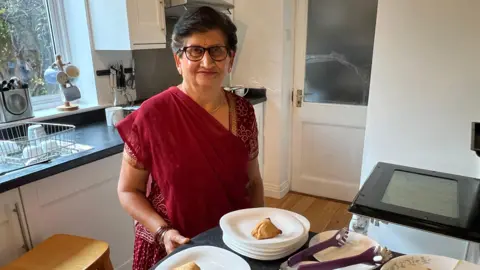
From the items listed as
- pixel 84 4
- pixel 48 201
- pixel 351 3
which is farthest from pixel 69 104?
pixel 351 3

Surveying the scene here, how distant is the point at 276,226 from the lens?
94 cm

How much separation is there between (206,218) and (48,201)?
32.2 inches

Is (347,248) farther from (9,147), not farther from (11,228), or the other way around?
(9,147)

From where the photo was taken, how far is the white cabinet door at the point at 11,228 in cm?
138

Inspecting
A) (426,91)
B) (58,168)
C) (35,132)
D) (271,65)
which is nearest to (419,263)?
(426,91)

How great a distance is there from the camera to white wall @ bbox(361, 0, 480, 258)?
1478mm

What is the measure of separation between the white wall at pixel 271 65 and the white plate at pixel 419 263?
218 cm

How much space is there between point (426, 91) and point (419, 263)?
1.00 m

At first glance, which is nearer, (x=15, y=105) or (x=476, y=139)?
(x=476, y=139)

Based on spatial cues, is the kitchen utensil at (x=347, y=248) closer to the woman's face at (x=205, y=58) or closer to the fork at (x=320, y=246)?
the fork at (x=320, y=246)

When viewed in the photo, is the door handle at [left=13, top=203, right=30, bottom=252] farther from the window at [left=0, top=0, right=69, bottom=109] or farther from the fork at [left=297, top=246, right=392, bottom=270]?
the fork at [left=297, top=246, right=392, bottom=270]

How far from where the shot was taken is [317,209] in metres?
2.95

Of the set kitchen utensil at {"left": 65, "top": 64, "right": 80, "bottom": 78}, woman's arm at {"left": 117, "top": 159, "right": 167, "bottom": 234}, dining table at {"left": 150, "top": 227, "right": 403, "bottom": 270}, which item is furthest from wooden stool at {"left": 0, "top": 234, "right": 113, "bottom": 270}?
kitchen utensil at {"left": 65, "top": 64, "right": 80, "bottom": 78}

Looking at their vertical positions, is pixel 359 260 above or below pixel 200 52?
below
